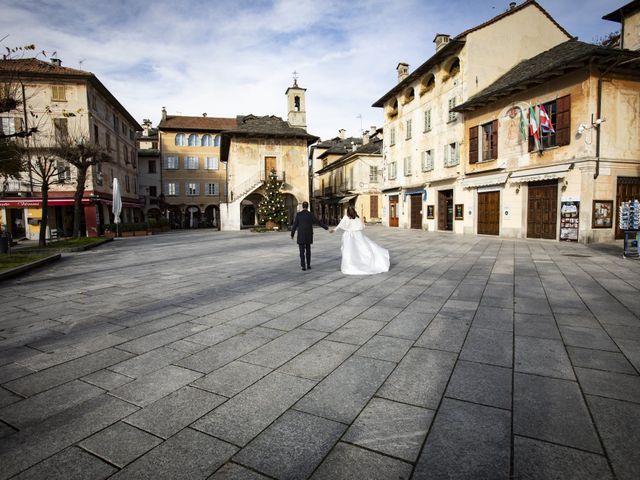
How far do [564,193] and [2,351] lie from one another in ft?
62.2

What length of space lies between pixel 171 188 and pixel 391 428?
155 feet

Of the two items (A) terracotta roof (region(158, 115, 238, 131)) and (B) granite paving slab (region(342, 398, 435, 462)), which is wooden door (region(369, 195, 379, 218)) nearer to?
(A) terracotta roof (region(158, 115, 238, 131))

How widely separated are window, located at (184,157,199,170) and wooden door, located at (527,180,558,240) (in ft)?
130

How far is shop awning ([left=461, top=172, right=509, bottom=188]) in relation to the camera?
18609mm

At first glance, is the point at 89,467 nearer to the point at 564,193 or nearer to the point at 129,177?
the point at 564,193

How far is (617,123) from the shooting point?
1502 centimetres

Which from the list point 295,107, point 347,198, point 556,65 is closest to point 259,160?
point 295,107

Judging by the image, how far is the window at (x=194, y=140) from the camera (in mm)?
45188

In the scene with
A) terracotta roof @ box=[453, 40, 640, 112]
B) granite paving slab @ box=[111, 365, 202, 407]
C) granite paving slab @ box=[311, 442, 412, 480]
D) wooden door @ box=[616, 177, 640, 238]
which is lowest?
granite paving slab @ box=[311, 442, 412, 480]

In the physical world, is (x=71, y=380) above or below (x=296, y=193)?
below

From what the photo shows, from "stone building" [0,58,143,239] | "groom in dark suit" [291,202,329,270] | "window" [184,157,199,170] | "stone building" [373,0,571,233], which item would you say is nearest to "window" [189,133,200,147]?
"window" [184,157,199,170]

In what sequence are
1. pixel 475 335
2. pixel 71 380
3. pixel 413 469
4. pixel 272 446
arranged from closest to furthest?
1. pixel 413 469
2. pixel 272 446
3. pixel 71 380
4. pixel 475 335

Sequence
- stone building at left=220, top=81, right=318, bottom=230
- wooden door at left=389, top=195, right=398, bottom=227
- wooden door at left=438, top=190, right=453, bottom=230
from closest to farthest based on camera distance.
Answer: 1. wooden door at left=438, top=190, right=453, bottom=230
2. stone building at left=220, top=81, right=318, bottom=230
3. wooden door at left=389, top=195, right=398, bottom=227

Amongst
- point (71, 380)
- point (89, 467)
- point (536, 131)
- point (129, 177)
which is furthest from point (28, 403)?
point (129, 177)
